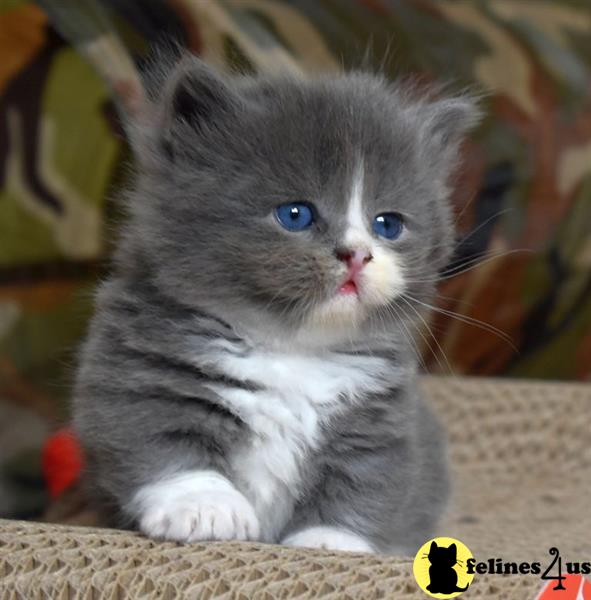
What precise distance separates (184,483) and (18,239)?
1374 millimetres

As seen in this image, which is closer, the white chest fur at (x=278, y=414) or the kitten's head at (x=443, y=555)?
the kitten's head at (x=443, y=555)

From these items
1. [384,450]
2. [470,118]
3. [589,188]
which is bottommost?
[384,450]

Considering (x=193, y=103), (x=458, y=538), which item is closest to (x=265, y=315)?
(x=193, y=103)

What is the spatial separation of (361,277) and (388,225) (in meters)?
Result: 0.16

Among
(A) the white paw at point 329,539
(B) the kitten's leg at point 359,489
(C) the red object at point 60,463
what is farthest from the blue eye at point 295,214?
(C) the red object at point 60,463

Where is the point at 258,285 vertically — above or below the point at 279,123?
below

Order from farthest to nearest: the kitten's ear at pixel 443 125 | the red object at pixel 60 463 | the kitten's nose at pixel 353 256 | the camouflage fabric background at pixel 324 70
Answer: the camouflage fabric background at pixel 324 70
the red object at pixel 60 463
the kitten's ear at pixel 443 125
the kitten's nose at pixel 353 256

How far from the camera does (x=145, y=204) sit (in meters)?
1.56

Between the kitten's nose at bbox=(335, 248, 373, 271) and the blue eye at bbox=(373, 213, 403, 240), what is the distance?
116 millimetres

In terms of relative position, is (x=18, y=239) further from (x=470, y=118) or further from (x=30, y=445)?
(x=470, y=118)

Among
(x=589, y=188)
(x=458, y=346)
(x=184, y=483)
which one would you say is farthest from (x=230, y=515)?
(x=589, y=188)

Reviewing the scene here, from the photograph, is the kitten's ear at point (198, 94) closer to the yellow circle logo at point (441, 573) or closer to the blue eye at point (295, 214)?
the blue eye at point (295, 214)

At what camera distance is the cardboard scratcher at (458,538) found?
4.01ft

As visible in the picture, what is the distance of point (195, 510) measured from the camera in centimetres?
134
